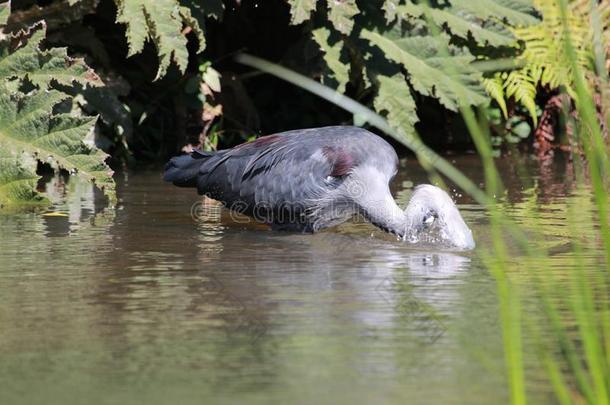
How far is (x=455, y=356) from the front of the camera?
13.2ft

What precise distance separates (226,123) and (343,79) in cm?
167

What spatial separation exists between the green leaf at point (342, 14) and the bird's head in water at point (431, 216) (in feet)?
6.57

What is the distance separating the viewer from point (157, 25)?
7.93 m

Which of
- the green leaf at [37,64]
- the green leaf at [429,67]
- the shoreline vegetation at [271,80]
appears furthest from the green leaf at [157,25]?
the green leaf at [429,67]

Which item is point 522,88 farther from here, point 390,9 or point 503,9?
point 390,9

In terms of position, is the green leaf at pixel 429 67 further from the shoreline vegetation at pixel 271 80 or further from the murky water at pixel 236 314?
the murky water at pixel 236 314

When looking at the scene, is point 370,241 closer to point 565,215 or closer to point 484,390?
point 565,215

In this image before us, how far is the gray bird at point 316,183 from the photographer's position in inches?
262

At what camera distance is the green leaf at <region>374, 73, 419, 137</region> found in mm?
8648

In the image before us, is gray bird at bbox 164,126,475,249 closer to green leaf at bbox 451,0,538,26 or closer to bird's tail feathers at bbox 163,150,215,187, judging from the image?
bird's tail feathers at bbox 163,150,215,187

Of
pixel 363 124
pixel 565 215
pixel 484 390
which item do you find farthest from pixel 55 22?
pixel 484 390

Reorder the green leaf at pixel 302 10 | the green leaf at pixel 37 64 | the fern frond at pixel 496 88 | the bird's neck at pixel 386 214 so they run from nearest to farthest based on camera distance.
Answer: the bird's neck at pixel 386 214
the green leaf at pixel 37 64
the green leaf at pixel 302 10
the fern frond at pixel 496 88

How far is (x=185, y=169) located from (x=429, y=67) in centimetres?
224

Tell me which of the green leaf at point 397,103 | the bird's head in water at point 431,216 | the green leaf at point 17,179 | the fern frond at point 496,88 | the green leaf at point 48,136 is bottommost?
the bird's head in water at point 431,216
